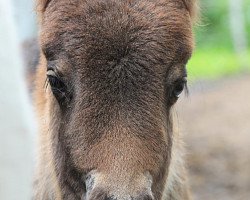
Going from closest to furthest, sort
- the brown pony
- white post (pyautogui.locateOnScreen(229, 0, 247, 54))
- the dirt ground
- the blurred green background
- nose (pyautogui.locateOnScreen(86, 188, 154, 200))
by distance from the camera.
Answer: nose (pyautogui.locateOnScreen(86, 188, 154, 200)) → the brown pony → the dirt ground → the blurred green background → white post (pyautogui.locateOnScreen(229, 0, 247, 54))

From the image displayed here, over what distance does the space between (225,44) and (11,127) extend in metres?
19.3

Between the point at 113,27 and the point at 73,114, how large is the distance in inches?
21.0

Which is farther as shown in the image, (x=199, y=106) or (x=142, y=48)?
(x=199, y=106)

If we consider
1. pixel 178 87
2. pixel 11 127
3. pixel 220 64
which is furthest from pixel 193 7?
pixel 220 64

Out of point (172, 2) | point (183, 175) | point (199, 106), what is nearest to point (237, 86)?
point (199, 106)

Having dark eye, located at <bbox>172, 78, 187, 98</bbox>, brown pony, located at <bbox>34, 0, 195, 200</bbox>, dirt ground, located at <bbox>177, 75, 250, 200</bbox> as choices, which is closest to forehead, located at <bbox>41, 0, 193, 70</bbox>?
brown pony, located at <bbox>34, 0, 195, 200</bbox>

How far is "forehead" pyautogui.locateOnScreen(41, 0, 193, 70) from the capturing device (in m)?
4.16

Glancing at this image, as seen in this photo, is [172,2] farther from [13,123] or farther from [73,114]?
[13,123]

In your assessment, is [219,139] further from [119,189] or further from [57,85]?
[119,189]

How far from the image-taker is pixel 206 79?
63.5 feet

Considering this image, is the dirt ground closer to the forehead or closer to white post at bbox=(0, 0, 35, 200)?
white post at bbox=(0, 0, 35, 200)

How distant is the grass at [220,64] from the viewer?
1989 cm

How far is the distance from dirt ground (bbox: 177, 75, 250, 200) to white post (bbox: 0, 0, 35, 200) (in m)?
3.10

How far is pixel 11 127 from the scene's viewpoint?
4.65 meters
